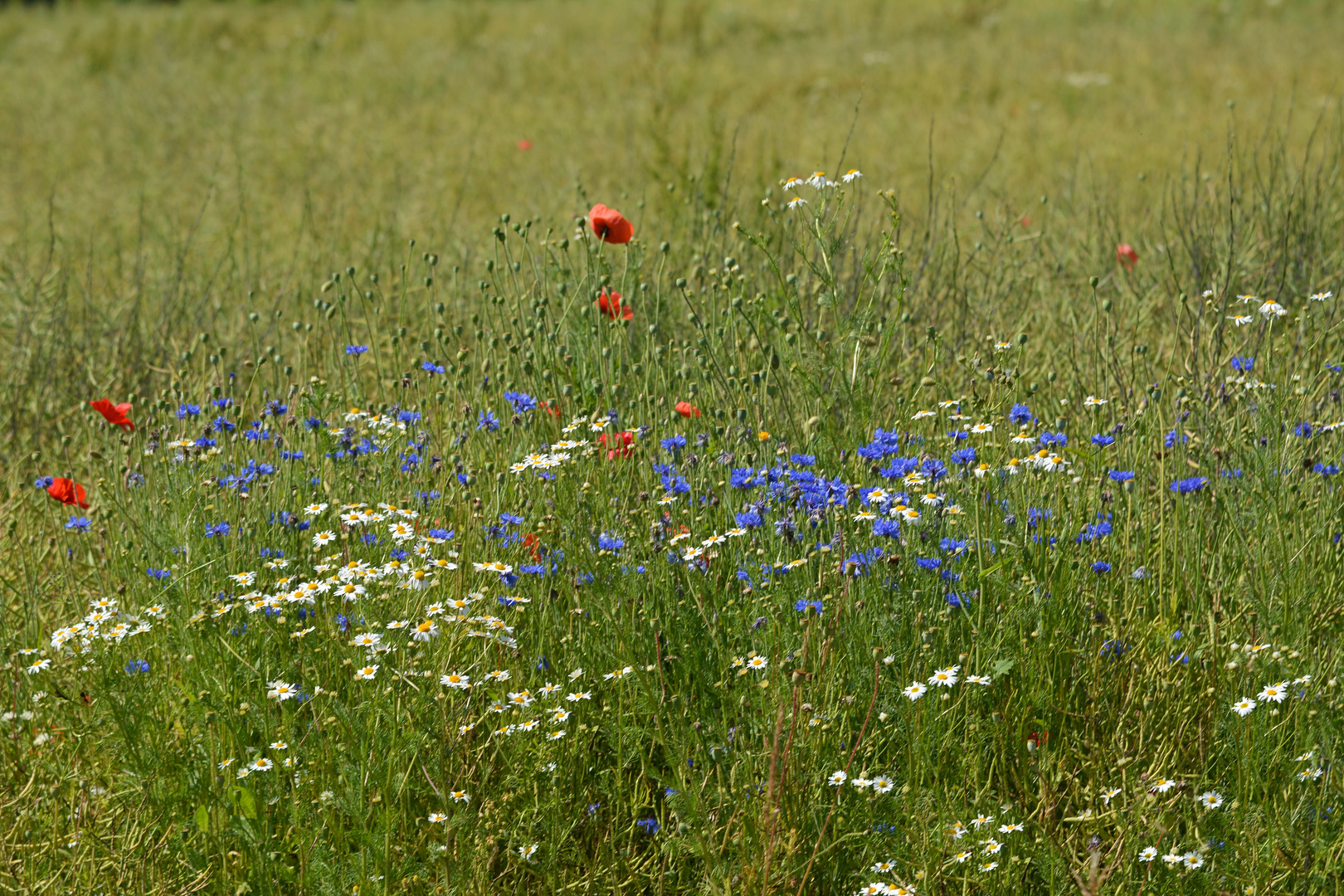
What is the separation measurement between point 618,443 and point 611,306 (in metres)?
0.51

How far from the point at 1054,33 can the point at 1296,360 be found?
953cm

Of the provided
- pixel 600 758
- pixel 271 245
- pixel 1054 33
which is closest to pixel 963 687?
pixel 600 758

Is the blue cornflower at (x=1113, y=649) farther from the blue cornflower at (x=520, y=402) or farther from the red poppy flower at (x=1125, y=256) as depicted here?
the red poppy flower at (x=1125, y=256)

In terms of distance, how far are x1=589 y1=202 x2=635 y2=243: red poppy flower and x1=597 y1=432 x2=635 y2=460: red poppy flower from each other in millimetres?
673

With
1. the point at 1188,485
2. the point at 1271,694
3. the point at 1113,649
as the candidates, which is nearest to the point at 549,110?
the point at 1188,485

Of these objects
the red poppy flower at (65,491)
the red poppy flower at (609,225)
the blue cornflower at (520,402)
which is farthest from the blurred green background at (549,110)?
the blue cornflower at (520,402)

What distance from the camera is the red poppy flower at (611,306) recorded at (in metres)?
2.90

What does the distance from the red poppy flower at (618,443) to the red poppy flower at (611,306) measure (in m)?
0.42

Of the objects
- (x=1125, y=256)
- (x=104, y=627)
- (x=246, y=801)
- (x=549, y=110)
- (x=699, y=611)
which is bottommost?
(x=246, y=801)

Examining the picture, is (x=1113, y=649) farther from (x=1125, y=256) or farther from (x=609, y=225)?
(x=1125, y=256)

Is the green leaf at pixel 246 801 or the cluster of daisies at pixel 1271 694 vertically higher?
the cluster of daisies at pixel 1271 694

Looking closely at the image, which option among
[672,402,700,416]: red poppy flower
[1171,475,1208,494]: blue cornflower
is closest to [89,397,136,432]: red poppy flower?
[672,402,700,416]: red poppy flower

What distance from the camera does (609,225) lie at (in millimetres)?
2998

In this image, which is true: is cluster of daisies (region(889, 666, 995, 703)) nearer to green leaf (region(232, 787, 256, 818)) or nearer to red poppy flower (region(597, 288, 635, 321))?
green leaf (region(232, 787, 256, 818))
